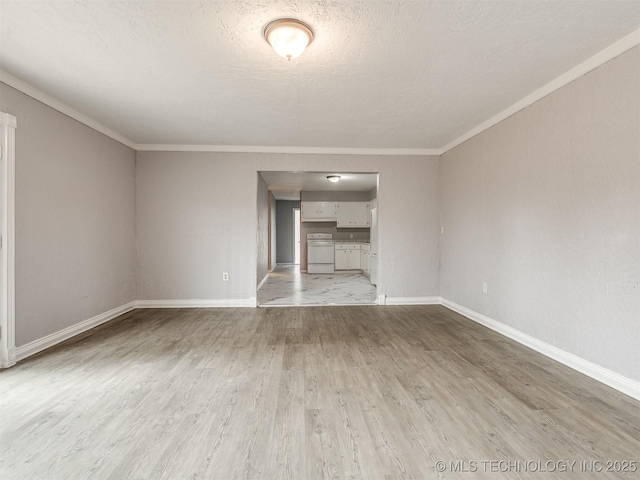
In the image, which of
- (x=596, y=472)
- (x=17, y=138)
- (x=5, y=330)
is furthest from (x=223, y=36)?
(x=596, y=472)

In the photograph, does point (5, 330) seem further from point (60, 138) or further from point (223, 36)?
point (223, 36)

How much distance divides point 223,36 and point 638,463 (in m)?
3.34

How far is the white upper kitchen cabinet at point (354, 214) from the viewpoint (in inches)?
357

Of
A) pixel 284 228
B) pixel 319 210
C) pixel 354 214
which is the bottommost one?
pixel 284 228

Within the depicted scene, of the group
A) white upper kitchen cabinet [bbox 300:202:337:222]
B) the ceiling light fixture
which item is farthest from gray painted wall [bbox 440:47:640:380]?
white upper kitchen cabinet [bbox 300:202:337:222]

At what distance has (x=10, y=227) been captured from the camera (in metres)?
2.54

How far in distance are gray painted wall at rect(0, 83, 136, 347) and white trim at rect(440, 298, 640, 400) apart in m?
4.71

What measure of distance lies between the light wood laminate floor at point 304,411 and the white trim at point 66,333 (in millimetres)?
141

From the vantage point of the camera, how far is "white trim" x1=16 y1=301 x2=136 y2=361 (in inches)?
107

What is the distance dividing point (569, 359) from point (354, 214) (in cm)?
687

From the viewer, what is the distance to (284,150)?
15.3 feet

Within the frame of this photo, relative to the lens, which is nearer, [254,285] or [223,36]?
[223,36]

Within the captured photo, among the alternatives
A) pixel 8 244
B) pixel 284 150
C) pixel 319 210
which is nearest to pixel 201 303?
pixel 8 244

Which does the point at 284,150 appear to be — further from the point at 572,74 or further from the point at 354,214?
the point at 354,214
